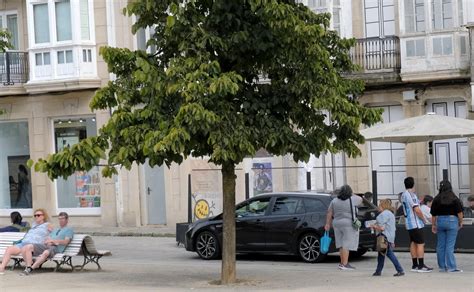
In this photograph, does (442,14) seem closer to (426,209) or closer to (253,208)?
(426,209)

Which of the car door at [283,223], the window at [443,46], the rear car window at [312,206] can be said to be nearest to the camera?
the rear car window at [312,206]

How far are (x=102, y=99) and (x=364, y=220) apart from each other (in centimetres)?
657

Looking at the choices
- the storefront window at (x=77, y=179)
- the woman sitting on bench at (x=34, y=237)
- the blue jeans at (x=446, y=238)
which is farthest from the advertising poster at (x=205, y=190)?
the blue jeans at (x=446, y=238)

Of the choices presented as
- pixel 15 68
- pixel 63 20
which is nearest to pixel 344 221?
pixel 63 20

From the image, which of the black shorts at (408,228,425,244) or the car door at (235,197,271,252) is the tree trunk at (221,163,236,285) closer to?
the black shorts at (408,228,425,244)

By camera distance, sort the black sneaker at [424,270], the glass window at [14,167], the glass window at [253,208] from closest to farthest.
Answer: the black sneaker at [424,270], the glass window at [253,208], the glass window at [14,167]

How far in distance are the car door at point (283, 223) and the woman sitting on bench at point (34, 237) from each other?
4515mm

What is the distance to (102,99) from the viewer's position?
1755 cm

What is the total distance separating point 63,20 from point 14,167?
5.58 metres

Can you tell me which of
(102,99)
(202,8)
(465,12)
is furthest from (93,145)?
(465,12)

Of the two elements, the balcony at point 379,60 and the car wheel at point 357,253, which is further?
the balcony at point 379,60

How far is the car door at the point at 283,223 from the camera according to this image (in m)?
21.5

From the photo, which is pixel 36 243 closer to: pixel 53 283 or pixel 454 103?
pixel 53 283

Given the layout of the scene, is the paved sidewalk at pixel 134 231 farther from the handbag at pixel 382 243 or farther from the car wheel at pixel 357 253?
the handbag at pixel 382 243
